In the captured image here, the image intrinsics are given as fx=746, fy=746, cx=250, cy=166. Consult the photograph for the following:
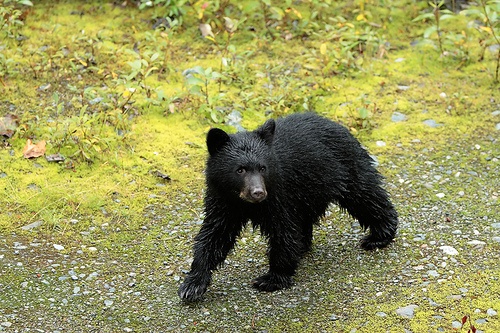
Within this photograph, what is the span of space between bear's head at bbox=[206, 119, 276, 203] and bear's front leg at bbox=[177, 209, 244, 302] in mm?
252

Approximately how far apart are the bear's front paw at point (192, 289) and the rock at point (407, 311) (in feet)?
4.74

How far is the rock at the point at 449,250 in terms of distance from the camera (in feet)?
A: 20.1

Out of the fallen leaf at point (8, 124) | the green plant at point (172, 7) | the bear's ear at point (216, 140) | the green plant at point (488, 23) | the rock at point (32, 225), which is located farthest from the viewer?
the green plant at point (172, 7)

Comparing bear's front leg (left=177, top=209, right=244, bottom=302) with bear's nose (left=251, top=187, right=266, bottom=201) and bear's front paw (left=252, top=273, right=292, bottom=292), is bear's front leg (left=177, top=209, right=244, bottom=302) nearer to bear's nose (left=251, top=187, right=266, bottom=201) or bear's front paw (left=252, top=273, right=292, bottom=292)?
bear's front paw (left=252, top=273, right=292, bottom=292)

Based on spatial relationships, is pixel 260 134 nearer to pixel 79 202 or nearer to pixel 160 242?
pixel 160 242

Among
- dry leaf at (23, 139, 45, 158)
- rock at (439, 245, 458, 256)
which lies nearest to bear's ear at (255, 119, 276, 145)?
rock at (439, 245, 458, 256)

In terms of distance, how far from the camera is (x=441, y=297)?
548 cm

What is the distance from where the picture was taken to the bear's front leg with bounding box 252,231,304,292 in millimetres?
5734

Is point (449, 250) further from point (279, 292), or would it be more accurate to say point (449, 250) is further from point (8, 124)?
point (8, 124)

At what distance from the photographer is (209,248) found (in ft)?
18.7

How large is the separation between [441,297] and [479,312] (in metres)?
0.31

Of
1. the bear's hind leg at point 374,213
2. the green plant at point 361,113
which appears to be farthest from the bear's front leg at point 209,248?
the green plant at point 361,113

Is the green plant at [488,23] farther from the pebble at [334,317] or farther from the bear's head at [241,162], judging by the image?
the pebble at [334,317]

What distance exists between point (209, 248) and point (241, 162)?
75cm
